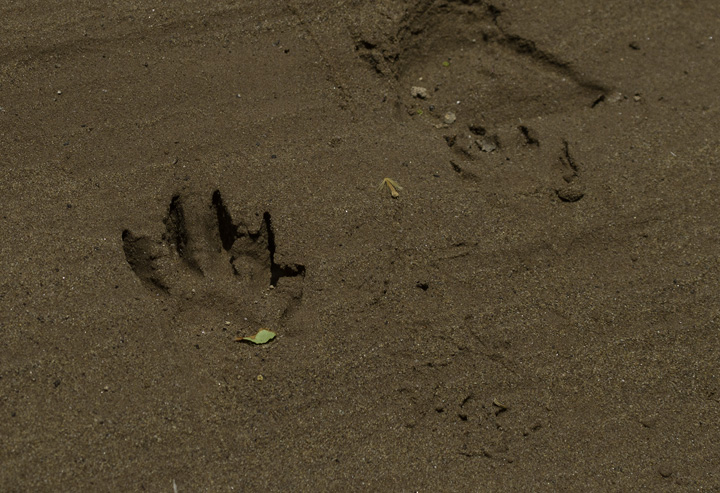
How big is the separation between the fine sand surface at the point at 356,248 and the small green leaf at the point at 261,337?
2cm

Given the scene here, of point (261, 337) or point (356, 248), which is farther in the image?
point (356, 248)

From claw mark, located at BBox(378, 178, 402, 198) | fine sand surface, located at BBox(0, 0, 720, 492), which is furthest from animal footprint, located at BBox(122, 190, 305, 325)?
claw mark, located at BBox(378, 178, 402, 198)

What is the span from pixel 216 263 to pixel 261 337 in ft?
1.09

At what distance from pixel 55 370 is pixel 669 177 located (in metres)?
2.37

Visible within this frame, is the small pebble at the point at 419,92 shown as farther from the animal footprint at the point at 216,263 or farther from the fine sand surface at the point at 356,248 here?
the animal footprint at the point at 216,263

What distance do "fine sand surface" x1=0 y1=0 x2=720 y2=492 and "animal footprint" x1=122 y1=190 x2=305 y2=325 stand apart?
0.01 meters

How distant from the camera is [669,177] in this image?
2.73m

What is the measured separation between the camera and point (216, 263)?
2.46m

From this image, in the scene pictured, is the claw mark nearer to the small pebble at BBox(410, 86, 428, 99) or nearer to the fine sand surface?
the fine sand surface

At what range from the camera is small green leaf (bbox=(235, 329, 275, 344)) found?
2.32 meters

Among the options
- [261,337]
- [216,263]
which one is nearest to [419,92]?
[216,263]

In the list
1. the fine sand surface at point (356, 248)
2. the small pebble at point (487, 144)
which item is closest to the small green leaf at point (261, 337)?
the fine sand surface at point (356, 248)

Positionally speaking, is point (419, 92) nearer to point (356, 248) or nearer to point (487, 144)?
point (487, 144)

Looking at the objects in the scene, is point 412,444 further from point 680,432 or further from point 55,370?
point 55,370
